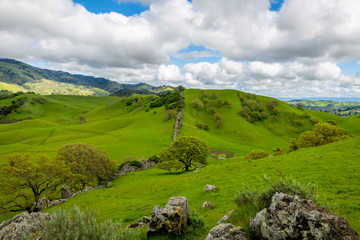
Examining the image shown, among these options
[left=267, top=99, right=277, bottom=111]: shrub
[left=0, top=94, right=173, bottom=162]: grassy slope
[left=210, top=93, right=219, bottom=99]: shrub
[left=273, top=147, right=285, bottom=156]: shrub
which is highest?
[left=210, top=93, right=219, bottom=99]: shrub

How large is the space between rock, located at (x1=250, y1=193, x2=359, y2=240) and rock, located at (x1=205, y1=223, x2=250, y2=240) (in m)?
0.66

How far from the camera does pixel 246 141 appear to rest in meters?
111

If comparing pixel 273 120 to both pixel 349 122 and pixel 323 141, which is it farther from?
pixel 323 141

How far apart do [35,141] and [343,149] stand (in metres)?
137

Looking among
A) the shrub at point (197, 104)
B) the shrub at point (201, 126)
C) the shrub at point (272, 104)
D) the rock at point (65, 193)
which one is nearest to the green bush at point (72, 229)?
the rock at point (65, 193)

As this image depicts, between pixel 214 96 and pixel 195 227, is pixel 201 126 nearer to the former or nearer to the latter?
pixel 214 96

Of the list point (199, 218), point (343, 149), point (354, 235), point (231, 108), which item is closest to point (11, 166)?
point (199, 218)

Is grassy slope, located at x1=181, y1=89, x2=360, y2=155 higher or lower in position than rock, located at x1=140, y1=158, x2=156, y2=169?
higher

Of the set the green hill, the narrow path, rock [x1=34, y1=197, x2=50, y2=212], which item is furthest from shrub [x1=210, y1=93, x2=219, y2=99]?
rock [x1=34, y1=197, x2=50, y2=212]

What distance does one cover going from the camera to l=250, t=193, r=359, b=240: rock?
4754mm

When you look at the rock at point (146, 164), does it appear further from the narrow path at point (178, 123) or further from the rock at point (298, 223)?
the rock at point (298, 223)

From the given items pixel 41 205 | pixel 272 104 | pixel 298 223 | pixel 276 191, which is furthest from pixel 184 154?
pixel 272 104

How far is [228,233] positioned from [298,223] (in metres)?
2.19

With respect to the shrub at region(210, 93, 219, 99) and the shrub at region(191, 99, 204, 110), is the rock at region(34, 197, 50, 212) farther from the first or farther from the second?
the shrub at region(210, 93, 219, 99)
